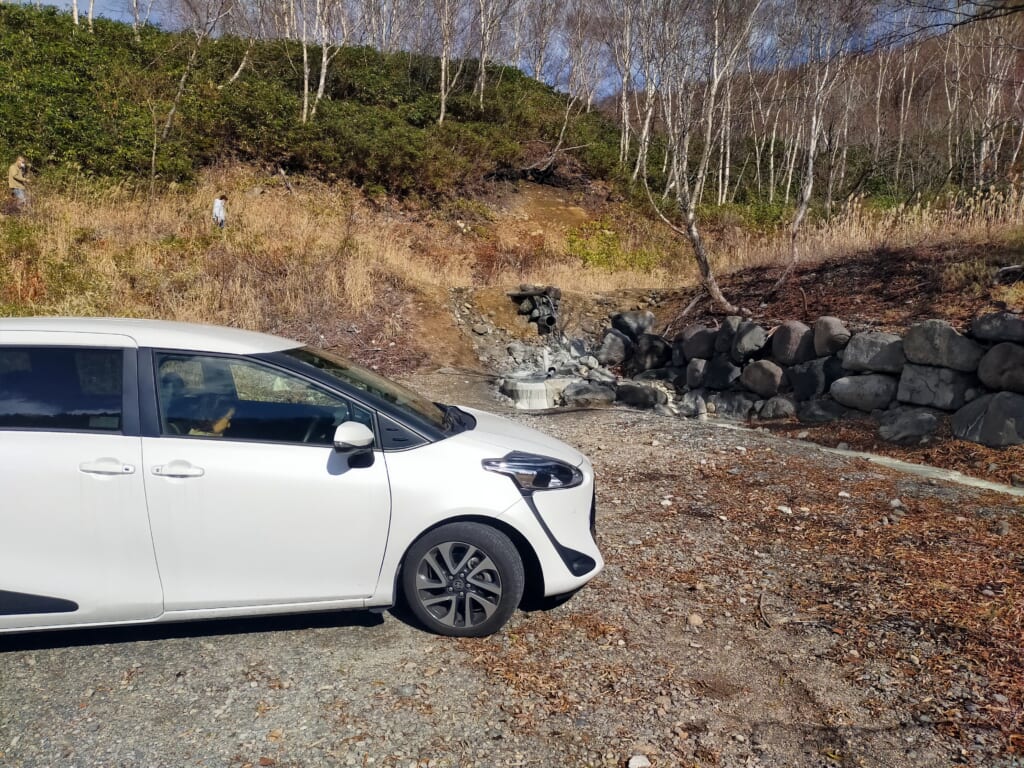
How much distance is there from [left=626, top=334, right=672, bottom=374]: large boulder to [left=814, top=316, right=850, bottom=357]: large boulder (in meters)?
3.29

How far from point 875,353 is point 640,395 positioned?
3.29 m

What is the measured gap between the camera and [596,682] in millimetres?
3445

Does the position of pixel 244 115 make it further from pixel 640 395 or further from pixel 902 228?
pixel 902 228

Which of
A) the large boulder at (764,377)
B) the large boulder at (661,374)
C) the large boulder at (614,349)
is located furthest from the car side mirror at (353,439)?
the large boulder at (614,349)

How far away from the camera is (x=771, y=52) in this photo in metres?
13.2

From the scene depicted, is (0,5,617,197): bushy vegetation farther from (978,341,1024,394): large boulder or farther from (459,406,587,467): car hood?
(978,341,1024,394): large boulder

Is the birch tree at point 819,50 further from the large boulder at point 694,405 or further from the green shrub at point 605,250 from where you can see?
the green shrub at point 605,250

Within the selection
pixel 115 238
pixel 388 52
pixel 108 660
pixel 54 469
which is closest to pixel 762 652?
pixel 108 660

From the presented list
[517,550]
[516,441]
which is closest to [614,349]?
[516,441]

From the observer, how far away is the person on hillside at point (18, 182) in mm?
16105

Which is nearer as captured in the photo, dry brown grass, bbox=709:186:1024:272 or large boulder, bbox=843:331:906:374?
large boulder, bbox=843:331:906:374

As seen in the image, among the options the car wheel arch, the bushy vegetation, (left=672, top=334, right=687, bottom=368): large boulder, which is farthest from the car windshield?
the bushy vegetation

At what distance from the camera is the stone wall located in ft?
25.6

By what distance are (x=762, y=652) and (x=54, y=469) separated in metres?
3.55
